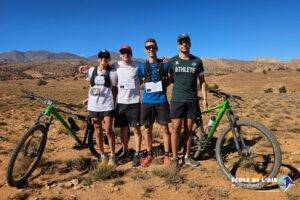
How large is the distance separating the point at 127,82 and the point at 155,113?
0.74 metres

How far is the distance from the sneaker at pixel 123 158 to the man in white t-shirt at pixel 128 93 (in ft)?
1.21

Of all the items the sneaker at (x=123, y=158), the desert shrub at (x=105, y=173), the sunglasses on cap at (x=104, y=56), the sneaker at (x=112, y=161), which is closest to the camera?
the desert shrub at (x=105, y=173)

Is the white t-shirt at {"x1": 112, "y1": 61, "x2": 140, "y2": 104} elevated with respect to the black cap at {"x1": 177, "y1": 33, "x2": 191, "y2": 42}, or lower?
lower

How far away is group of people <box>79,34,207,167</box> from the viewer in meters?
6.95

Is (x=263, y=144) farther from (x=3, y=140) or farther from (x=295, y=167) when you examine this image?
(x=3, y=140)

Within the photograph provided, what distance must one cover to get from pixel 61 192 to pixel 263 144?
420 cm

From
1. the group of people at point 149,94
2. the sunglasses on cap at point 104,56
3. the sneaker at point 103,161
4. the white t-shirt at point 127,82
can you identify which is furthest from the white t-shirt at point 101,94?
the sneaker at point 103,161

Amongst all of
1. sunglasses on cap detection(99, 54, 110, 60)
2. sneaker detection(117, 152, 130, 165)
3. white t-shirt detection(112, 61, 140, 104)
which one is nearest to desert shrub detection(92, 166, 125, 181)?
sneaker detection(117, 152, 130, 165)

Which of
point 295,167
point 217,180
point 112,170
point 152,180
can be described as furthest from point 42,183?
point 295,167

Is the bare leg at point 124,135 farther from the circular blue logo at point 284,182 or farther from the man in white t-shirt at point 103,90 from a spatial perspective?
the circular blue logo at point 284,182

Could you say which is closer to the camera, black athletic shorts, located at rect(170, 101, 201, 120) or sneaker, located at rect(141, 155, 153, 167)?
black athletic shorts, located at rect(170, 101, 201, 120)

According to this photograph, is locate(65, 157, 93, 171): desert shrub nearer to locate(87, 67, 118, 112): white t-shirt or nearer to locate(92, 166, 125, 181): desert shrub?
locate(92, 166, 125, 181): desert shrub

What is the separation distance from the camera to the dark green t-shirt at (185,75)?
689 cm

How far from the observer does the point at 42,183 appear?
6.61 meters
